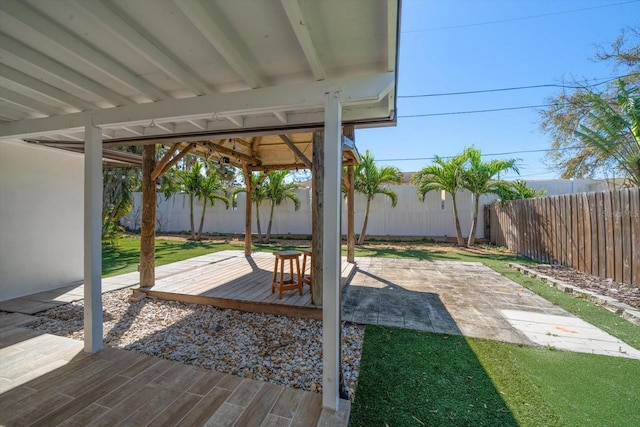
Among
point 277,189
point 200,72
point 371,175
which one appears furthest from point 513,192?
point 200,72

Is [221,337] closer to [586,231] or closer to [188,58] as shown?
[188,58]

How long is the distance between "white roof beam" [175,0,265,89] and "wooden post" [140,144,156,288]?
317 cm

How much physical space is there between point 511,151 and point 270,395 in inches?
771

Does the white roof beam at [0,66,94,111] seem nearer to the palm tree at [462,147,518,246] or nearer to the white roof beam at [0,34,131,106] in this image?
the white roof beam at [0,34,131,106]

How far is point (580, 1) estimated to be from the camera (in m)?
8.17

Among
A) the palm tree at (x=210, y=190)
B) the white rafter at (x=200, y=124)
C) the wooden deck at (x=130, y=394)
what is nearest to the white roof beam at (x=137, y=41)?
the white rafter at (x=200, y=124)

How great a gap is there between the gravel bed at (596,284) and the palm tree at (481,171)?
13.4 ft

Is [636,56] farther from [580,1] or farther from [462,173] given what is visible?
[462,173]

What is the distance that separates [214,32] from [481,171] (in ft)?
33.3

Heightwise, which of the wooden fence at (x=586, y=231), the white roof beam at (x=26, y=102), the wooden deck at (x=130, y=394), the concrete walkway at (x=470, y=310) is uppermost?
the white roof beam at (x=26, y=102)

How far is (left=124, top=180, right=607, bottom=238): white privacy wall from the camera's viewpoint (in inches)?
454

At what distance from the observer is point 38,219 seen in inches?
173

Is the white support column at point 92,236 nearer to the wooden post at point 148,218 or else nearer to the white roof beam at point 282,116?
the wooden post at point 148,218

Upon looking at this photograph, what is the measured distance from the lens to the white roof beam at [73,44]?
142 centimetres
